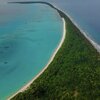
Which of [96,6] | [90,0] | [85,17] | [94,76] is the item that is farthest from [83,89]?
[90,0]

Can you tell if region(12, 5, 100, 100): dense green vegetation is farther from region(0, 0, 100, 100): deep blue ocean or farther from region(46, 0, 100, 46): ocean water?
region(46, 0, 100, 46): ocean water

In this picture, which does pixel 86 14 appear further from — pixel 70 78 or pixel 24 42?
pixel 70 78

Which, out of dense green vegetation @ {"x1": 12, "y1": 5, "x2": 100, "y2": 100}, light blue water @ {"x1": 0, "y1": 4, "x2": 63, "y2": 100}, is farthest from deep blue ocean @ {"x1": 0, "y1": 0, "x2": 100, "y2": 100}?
dense green vegetation @ {"x1": 12, "y1": 5, "x2": 100, "y2": 100}

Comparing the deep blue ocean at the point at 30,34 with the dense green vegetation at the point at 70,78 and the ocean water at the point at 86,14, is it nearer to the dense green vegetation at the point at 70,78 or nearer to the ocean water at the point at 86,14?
the ocean water at the point at 86,14

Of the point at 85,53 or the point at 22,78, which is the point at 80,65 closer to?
the point at 85,53

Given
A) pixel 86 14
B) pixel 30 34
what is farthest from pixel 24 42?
pixel 86 14

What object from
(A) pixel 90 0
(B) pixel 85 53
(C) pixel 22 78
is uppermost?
(B) pixel 85 53

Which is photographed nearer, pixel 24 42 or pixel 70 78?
pixel 70 78

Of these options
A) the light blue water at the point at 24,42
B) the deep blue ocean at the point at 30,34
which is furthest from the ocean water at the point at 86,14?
the light blue water at the point at 24,42
